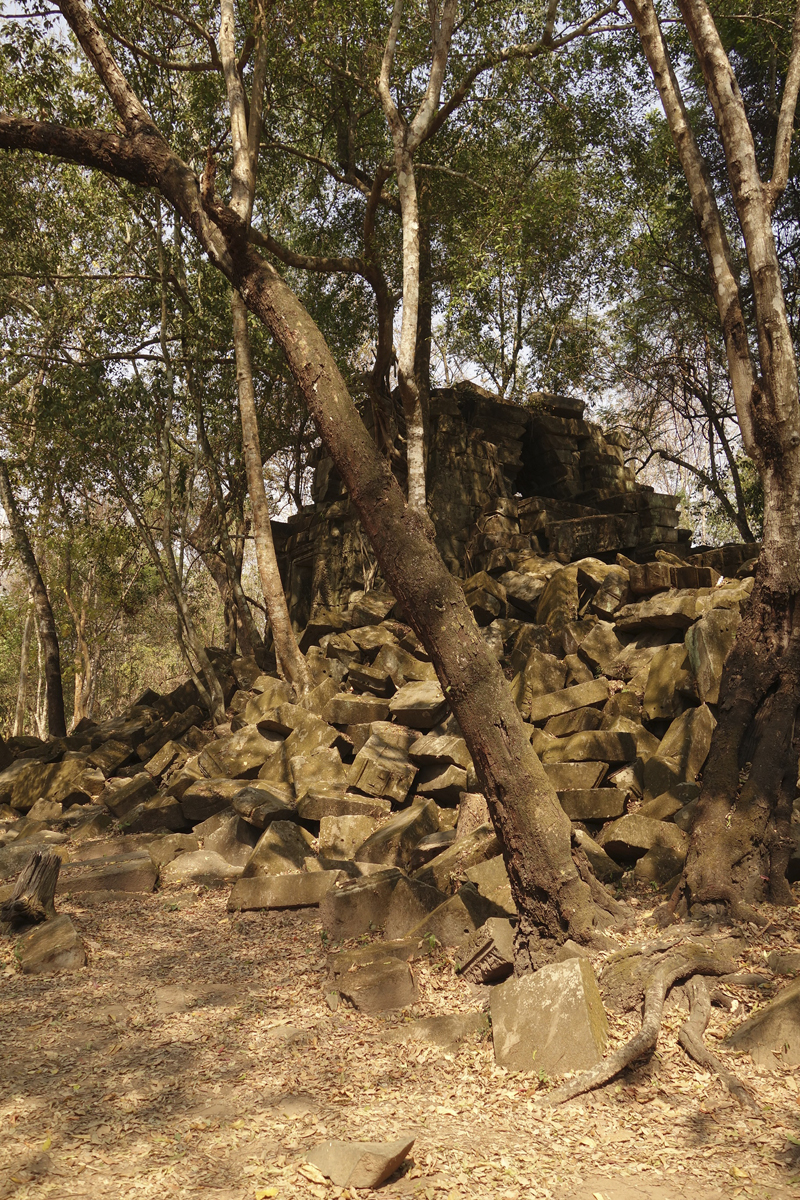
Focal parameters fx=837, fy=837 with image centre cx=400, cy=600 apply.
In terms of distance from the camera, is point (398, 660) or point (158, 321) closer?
point (398, 660)

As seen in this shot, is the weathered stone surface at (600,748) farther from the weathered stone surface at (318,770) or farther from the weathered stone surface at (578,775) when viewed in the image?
the weathered stone surface at (318,770)

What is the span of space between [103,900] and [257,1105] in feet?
12.3

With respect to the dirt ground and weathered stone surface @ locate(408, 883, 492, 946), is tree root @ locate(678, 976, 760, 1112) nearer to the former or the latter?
the dirt ground

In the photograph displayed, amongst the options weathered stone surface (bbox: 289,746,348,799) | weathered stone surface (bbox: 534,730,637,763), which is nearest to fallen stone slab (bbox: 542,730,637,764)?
weathered stone surface (bbox: 534,730,637,763)

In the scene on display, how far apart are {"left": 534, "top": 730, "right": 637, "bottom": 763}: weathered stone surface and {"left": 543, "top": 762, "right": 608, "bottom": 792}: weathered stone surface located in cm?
11

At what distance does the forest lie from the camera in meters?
3.53

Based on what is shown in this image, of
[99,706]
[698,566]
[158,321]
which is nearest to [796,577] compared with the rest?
[698,566]

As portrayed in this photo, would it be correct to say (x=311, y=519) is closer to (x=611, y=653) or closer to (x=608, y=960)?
(x=611, y=653)

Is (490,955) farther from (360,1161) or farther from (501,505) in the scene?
(501,505)

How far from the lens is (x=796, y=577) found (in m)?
4.96

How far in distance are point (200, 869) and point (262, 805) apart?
79 cm

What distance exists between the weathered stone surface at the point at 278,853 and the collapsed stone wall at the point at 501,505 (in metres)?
5.55

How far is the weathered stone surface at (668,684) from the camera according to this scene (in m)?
7.14

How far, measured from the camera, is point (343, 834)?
24.0 feet
